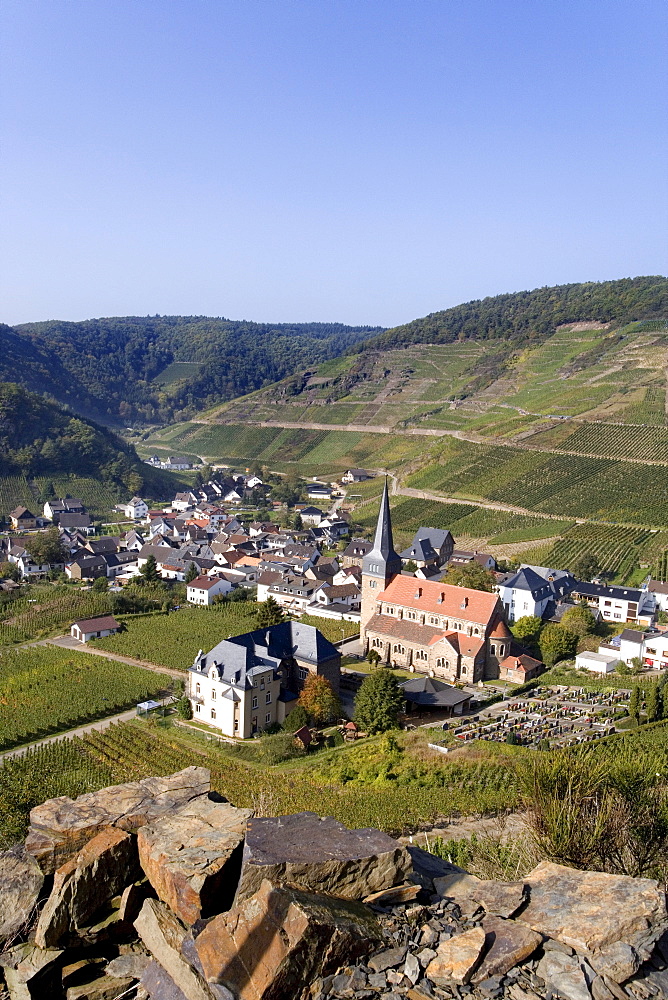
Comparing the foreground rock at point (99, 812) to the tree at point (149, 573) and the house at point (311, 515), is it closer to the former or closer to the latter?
the tree at point (149, 573)

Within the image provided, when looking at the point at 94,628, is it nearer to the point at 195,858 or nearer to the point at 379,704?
the point at 379,704

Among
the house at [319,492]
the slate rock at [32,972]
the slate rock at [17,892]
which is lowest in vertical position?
the house at [319,492]

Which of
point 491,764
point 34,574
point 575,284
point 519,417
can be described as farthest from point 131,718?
point 575,284

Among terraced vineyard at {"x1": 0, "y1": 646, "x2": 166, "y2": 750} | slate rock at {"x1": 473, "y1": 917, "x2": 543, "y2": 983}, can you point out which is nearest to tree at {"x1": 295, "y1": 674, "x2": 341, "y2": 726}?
terraced vineyard at {"x1": 0, "y1": 646, "x2": 166, "y2": 750}

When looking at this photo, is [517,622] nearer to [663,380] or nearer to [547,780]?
[547,780]

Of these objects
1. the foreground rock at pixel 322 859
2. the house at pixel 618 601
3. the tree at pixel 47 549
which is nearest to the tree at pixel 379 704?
the house at pixel 618 601
